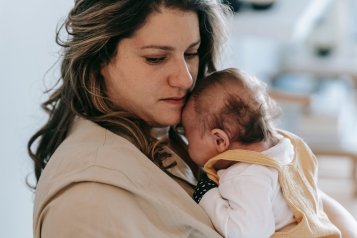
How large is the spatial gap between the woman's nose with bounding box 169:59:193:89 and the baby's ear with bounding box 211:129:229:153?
0.61ft

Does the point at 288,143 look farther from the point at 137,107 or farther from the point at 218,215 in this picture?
the point at 137,107

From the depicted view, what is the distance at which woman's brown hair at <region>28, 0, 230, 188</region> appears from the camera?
1.13 m

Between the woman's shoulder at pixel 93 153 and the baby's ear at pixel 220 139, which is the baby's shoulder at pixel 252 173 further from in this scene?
the woman's shoulder at pixel 93 153

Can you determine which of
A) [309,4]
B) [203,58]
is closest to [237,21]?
[309,4]

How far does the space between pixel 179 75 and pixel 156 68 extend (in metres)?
0.08

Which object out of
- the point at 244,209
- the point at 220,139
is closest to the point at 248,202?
the point at 244,209

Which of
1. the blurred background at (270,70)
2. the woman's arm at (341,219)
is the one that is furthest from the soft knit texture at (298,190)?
the blurred background at (270,70)

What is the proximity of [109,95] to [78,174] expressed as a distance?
1.34 ft

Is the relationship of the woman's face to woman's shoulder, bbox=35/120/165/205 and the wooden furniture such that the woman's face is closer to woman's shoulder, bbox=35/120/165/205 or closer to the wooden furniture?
woman's shoulder, bbox=35/120/165/205

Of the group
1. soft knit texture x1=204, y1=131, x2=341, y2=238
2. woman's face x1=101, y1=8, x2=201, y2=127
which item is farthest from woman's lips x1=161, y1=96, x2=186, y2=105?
soft knit texture x1=204, y1=131, x2=341, y2=238

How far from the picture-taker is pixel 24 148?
1.57 m

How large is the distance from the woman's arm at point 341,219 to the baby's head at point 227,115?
454 millimetres

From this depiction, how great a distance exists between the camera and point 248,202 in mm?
1055

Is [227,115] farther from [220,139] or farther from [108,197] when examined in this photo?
[108,197]
